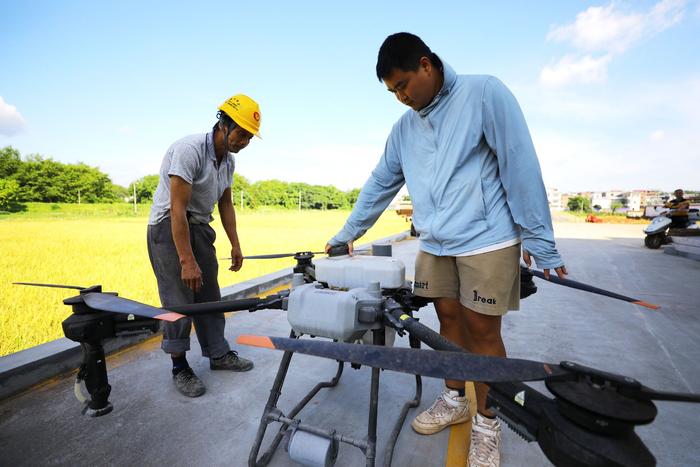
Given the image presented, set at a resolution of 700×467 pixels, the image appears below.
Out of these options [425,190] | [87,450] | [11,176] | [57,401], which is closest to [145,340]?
[57,401]

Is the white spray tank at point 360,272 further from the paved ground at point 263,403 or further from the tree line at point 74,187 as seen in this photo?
the tree line at point 74,187

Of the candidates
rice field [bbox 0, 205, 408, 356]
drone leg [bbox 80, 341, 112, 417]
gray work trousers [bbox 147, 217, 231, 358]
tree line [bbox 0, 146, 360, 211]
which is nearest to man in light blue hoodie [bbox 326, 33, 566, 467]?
drone leg [bbox 80, 341, 112, 417]

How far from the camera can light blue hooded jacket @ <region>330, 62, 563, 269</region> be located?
1.67 metres

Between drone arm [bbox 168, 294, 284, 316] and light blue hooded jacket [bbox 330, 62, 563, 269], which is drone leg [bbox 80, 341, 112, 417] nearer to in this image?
drone arm [bbox 168, 294, 284, 316]

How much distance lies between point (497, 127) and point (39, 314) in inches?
204

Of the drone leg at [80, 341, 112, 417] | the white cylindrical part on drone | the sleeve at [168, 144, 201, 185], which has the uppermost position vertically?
the sleeve at [168, 144, 201, 185]

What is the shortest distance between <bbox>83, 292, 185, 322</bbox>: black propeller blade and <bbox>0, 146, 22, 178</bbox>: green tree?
6472cm

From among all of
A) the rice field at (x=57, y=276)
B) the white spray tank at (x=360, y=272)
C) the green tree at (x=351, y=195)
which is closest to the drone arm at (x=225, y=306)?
the white spray tank at (x=360, y=272)

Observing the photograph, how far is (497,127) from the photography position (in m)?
1.67

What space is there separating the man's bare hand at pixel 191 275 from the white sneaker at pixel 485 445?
2.13 metres

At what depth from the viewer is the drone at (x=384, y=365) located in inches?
30.0

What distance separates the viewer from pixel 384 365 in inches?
35.3

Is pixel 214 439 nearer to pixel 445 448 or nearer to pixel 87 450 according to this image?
pixel 87 450

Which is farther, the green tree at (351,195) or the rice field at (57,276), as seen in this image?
the green tree at (351,195)
